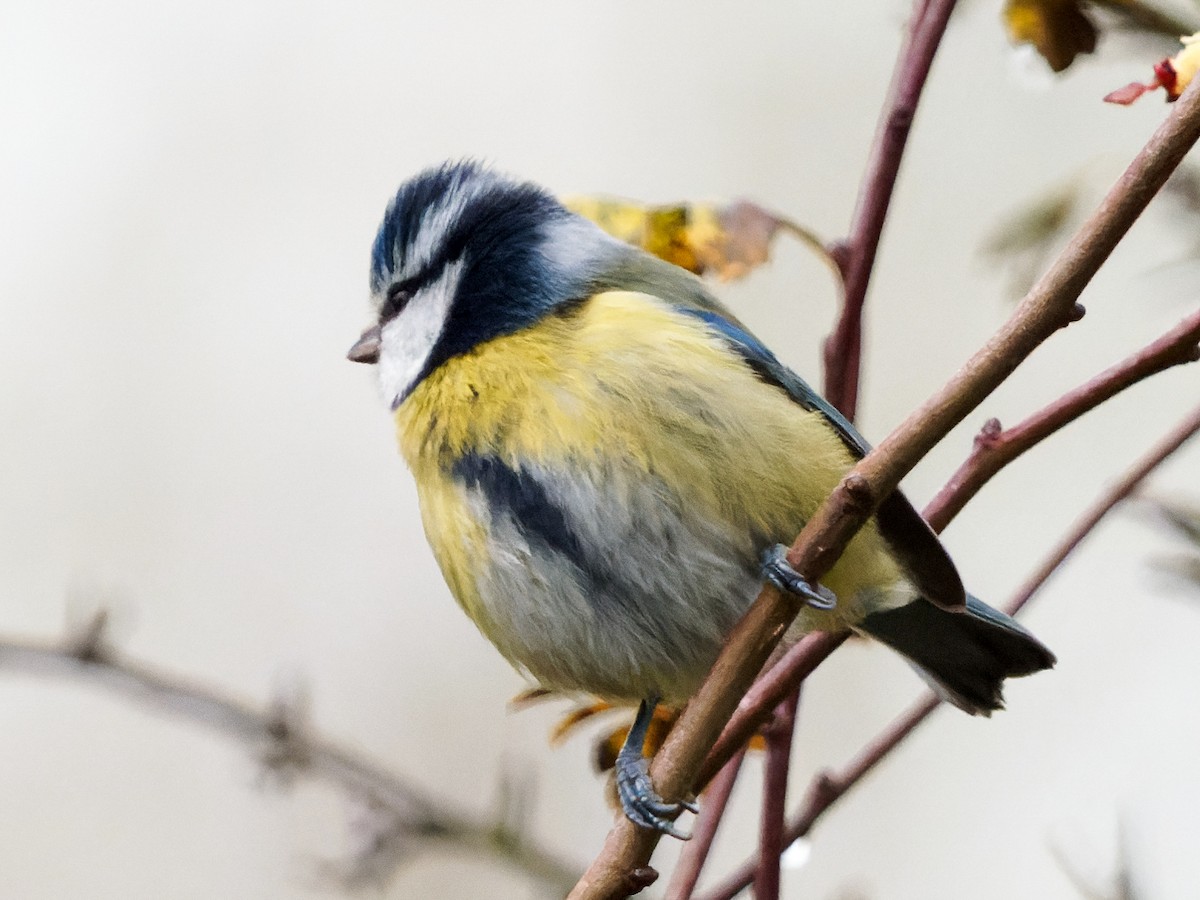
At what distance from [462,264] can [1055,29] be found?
1.65 feet

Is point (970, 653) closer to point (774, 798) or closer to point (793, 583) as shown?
point (774, 798)

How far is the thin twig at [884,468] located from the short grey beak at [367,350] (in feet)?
1.84

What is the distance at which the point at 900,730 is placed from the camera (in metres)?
0.84

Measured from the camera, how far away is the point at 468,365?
0.99 m

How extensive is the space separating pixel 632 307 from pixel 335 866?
50 cm

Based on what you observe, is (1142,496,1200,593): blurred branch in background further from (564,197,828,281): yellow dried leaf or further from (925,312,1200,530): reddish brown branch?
(564,197,828,281): yellow dried leaf

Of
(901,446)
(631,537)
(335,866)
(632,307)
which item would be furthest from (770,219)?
(335,866)

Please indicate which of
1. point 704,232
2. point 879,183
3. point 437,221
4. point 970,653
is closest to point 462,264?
point 437,221

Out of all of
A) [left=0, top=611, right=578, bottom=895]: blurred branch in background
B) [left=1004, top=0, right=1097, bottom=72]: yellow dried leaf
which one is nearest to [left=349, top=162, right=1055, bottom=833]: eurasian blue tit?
[left=0, top=611, right=578, bottom=895]: blurred branch in background

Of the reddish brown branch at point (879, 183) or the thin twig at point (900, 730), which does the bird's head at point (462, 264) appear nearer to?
the reddish brown branch at point (879, 183)

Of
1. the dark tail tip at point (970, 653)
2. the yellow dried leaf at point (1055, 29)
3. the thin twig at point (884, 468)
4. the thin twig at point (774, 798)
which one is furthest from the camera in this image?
the dark tail tip at point (970, 653)

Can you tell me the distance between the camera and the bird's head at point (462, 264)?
1035 millimetres

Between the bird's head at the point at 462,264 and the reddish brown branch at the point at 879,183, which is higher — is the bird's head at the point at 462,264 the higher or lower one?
the lower one

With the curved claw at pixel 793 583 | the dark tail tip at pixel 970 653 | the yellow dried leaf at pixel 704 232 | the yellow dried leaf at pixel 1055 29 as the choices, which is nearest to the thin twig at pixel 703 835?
the curved claw at pixel 793 583
